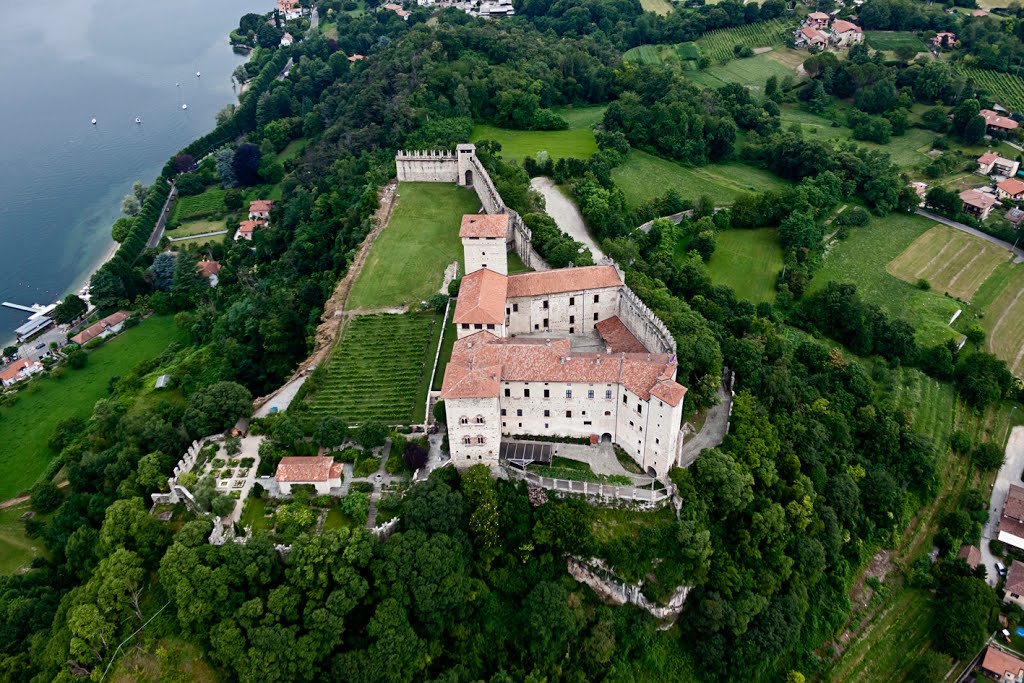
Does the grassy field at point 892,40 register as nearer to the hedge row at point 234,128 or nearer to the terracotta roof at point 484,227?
the terracotta roof at point 484,227

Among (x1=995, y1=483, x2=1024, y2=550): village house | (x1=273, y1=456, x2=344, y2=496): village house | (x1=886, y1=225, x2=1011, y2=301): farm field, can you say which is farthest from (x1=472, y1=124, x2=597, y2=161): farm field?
(x1=995, y1=483, x2=1024, y2=550): village house

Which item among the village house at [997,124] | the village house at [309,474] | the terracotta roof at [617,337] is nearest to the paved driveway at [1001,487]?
the terracotta roof at [617,337]

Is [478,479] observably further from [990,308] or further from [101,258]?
[101,258]

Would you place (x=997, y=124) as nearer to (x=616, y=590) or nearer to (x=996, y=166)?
(x=996, y=166)

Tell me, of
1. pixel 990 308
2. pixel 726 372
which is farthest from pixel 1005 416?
pixel 726 372

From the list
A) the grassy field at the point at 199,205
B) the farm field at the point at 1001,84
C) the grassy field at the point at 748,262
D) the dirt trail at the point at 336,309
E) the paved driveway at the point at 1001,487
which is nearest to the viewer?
the paved driveway at the point at 1001,487

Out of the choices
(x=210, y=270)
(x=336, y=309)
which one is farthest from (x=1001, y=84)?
(x=210, y=270)
